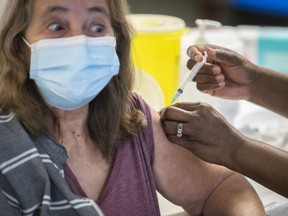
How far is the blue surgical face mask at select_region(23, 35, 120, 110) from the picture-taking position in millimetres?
1177

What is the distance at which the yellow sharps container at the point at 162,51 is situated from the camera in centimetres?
201

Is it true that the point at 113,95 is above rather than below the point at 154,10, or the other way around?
above

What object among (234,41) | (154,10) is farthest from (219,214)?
(154,10)

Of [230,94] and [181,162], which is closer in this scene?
[181,162]

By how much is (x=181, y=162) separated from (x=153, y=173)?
9 centimetres

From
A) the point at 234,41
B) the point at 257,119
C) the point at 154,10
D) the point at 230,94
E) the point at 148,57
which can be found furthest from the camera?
the point at 154,10

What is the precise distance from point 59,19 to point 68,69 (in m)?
0.14

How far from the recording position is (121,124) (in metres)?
1.42

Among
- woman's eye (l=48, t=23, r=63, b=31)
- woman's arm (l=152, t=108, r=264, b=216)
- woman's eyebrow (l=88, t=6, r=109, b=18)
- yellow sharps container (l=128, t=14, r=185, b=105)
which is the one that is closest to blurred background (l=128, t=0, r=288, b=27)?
yellow sharps container (l=128, t=14, r=185, b=105)

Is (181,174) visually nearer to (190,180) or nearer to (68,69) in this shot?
(190,180)

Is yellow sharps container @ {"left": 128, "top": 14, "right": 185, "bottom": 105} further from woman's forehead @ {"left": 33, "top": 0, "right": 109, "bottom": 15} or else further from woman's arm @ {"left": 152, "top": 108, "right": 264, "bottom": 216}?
woman's forehead @ {"left": 33, "top": 0, "right": 109, "bottom": 15}

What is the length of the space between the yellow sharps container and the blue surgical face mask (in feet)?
2.60

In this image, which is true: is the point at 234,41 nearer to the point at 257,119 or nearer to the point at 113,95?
the point at 257,119

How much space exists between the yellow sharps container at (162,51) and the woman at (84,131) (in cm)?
58
